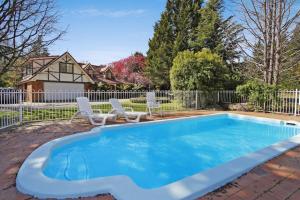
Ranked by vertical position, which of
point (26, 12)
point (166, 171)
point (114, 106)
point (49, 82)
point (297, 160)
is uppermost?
point (26, 12)

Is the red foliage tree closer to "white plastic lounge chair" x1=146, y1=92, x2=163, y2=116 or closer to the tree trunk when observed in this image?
the tree trunk

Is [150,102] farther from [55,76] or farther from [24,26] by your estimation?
[55,76]

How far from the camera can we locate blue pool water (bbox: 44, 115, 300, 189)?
5.56 metres

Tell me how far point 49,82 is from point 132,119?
24.4 meters

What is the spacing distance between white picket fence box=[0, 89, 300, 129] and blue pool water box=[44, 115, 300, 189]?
12.6ft

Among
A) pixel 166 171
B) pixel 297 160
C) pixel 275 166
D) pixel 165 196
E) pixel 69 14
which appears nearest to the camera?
pixel 165 196

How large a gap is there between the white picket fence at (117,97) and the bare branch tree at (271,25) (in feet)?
9.59

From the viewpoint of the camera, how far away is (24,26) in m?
13.6

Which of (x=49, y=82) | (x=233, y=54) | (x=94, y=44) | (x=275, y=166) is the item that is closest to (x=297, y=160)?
(x=275, y=166)

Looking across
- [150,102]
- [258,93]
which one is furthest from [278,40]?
[150,102]

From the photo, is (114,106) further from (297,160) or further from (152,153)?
(297,160)

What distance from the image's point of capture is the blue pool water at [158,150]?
5.56 m

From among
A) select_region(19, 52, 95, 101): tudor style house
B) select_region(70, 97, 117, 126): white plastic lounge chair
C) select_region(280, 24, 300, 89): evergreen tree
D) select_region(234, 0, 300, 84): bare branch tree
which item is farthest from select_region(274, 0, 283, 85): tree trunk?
select_region(19, 52, 95, 101): tudor style house

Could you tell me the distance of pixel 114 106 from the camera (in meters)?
11.2
